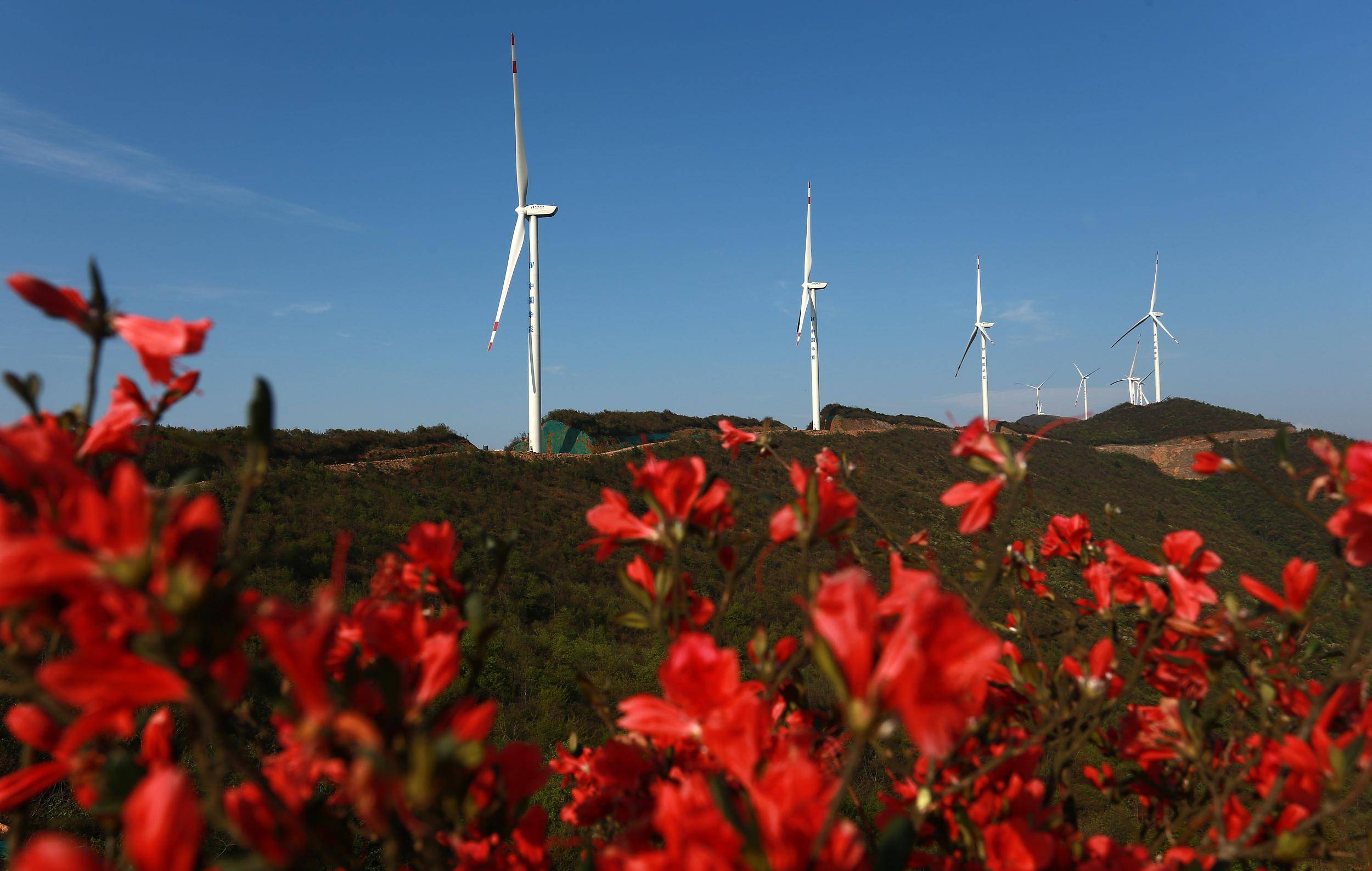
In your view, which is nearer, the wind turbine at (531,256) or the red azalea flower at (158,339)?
the red azalea flower at (158,339)

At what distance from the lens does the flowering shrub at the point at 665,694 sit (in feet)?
2.02

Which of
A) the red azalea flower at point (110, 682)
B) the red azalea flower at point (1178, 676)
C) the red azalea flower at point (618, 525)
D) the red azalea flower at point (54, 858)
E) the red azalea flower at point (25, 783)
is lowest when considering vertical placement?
the red azalea flower at point (1178, 676)

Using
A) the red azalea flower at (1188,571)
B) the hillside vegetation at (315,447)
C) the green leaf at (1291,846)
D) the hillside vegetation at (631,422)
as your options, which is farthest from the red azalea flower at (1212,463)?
the hillside vegetation at (631,422)

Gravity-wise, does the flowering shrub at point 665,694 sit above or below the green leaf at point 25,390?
below

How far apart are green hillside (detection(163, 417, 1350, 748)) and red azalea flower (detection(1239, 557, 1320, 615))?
645mm

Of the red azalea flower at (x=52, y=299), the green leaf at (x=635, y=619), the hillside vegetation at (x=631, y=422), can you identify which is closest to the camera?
the red azalea flower at (x=52, y=299)

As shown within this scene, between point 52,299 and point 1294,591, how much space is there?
7.70ft

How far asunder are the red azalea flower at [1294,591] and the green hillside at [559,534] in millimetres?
645

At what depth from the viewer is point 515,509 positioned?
618 inches

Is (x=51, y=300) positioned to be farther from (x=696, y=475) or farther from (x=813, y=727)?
(x=813, y=727)

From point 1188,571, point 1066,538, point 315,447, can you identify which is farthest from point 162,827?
point 315,447

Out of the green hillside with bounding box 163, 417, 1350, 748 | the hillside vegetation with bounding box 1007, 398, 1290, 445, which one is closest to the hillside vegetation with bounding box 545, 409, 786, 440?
the green hillside with bounding box 163, 417, 1350, 748

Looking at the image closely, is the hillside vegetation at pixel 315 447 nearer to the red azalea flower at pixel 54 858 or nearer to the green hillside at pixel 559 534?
the green hillside at pixel 559 534

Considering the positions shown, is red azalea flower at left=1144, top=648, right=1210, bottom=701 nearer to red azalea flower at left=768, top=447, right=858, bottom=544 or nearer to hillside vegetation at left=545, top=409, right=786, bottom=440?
red azalea flower at left=768, top=447, right=858, bottom=544
